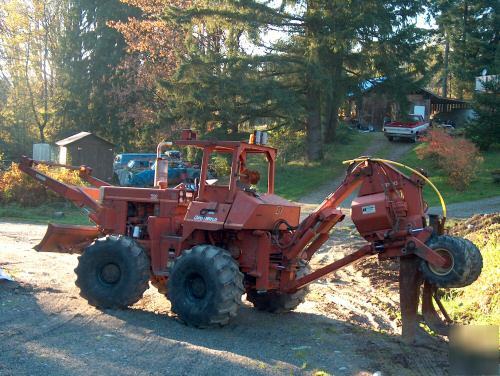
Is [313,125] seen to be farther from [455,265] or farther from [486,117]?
[455,265]

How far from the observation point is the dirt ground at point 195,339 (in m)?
7.13

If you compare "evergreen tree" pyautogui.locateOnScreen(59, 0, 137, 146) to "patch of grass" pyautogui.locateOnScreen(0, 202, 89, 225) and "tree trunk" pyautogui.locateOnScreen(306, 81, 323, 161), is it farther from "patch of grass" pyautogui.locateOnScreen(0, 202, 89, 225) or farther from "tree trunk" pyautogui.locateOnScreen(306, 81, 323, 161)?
"patch of grass" pyautogui.locateOnScreen(0, 202, 89, 225)

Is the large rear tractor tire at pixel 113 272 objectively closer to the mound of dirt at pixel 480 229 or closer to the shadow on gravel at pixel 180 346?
the shadow on gravel at pixel 180 346

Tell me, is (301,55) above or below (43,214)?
above

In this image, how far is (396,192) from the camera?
8570 millimetres

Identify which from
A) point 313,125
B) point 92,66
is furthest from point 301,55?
point 92,66

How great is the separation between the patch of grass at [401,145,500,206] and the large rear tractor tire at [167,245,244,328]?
17775mm

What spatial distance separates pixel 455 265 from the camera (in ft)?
25.1

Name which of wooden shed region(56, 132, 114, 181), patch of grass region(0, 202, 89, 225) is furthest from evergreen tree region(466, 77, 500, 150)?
patch of grass region(0, 202, 89, 225)

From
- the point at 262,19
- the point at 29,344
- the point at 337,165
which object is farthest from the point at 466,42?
the point at 29,344

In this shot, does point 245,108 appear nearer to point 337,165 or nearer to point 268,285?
point 337,165

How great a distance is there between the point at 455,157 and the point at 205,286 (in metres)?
22.4

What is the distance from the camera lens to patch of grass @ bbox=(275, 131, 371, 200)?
102 ft

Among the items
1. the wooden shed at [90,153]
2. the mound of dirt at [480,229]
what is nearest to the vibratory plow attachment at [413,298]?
the mound of dirt at [480,229]
